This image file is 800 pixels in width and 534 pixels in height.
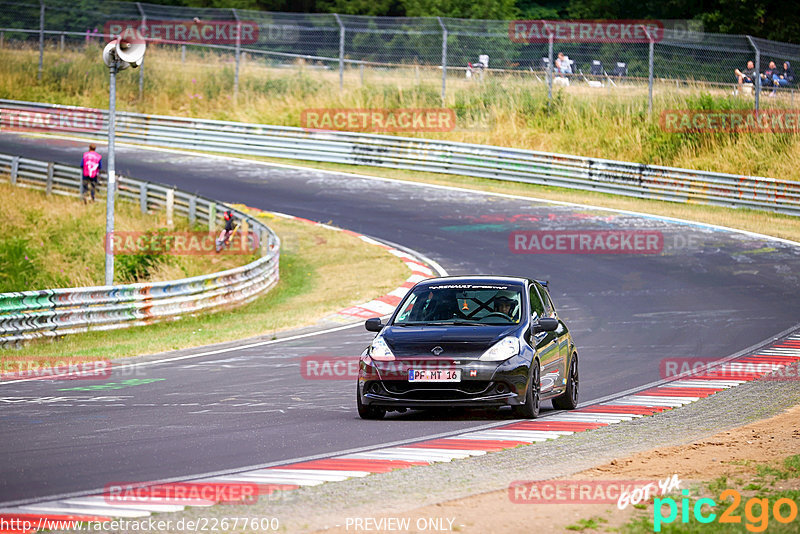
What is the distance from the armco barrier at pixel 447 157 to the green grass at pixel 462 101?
A: 1896 mm

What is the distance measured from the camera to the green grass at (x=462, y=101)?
34750 mm

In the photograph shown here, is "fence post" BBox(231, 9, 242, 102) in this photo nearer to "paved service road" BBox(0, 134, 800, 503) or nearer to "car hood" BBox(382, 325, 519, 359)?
"paved service road" BBox(0, 134, 800, 503)

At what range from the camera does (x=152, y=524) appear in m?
6.39

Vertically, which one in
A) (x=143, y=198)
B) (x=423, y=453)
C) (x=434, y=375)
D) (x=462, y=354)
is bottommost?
(x=143, y=198)

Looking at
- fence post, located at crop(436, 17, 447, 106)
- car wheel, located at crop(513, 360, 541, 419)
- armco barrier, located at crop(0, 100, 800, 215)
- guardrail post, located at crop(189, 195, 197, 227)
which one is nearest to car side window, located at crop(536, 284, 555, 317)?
car wheel, located at crop(513, 360, 541, 419)

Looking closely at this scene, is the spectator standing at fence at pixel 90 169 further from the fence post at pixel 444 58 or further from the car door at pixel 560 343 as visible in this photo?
the car door at pixel 560 343

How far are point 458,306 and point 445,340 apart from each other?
0.95 metres

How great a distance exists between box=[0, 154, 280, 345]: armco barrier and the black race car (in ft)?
26.7

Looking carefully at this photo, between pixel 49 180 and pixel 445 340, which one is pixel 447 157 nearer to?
pixel 49 180

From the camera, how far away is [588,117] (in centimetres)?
3803

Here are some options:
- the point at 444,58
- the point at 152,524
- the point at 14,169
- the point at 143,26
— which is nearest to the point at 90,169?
the point at 14,169

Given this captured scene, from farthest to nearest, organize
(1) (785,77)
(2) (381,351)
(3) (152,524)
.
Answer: (1) (785,77) → (2) (381,351) → (3) (152,524)

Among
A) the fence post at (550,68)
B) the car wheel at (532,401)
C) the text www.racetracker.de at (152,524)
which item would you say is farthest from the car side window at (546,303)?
the fence post at (550,68)

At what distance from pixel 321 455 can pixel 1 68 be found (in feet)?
138
